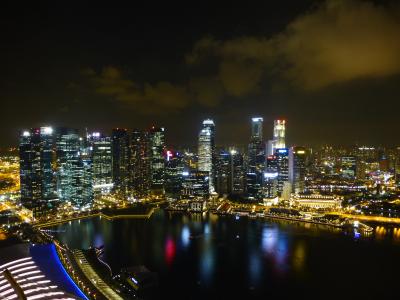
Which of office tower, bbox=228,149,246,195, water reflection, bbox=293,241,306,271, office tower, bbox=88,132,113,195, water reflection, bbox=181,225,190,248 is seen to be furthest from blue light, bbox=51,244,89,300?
office tower, bbox=228,149,246,195

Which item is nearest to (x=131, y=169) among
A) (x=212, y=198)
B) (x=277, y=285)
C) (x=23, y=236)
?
(x=212, y=198)

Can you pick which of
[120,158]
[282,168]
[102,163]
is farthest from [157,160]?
[282,168]

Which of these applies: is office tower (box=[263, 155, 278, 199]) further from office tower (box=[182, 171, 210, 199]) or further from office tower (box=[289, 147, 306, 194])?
office tower (box=[182, 171, 210, 199])

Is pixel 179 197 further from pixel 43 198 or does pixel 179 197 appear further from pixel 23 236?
pixel 23 236

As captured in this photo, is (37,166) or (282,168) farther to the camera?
(282,168)

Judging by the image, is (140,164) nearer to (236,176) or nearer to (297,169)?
(236,176)

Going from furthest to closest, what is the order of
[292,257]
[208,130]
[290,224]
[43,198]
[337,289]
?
1. [208,130]
2. [43,198]
3. [290,224]
4. [292,257]
5. [337,289]
